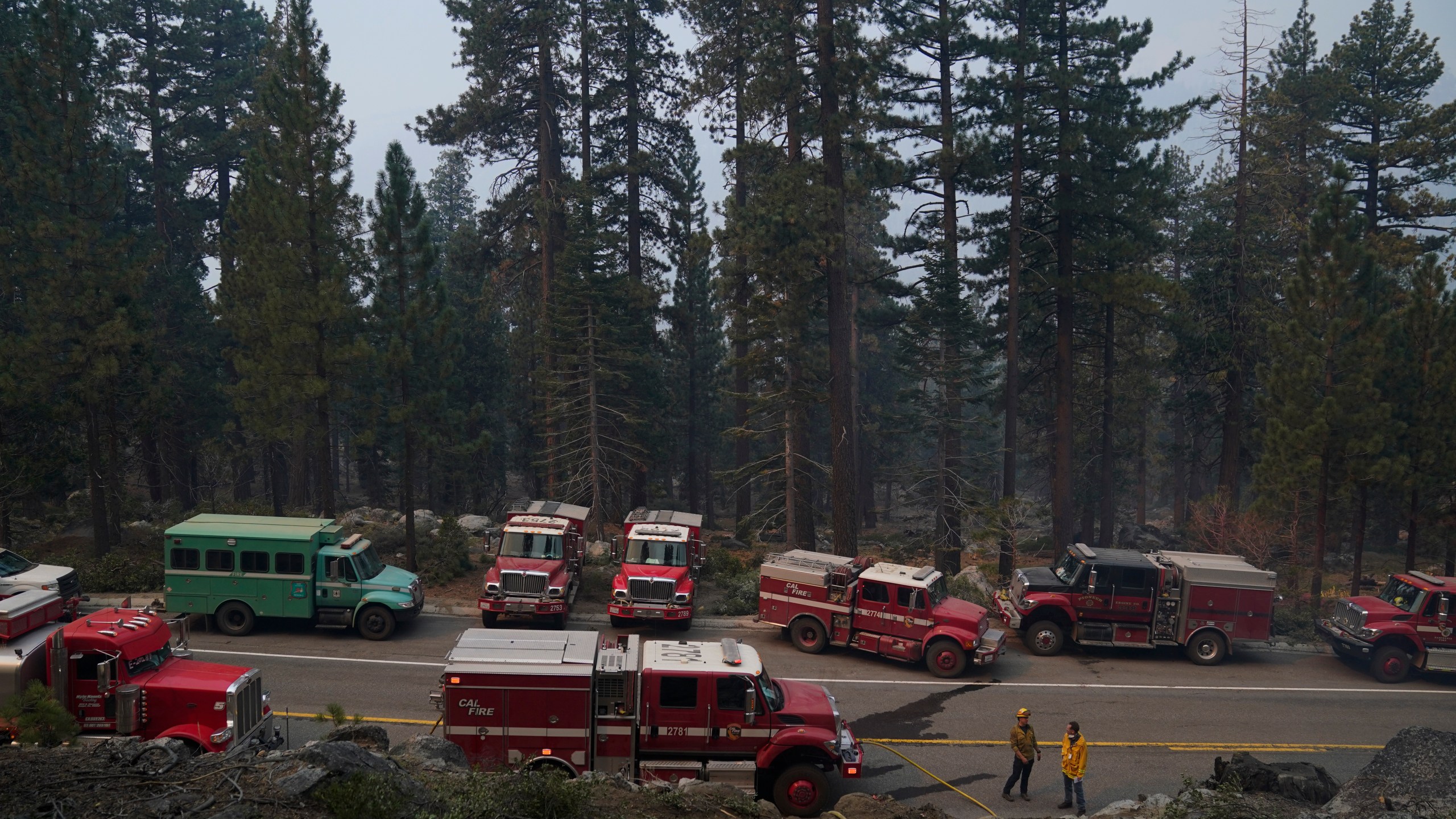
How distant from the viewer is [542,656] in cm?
1295

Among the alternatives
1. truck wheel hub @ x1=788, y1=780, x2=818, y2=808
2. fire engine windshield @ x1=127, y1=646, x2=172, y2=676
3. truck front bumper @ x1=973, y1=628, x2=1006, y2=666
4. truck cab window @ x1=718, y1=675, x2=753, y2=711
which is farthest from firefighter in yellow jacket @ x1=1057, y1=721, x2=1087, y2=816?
fire engine windshield @ x1=127, y1=646, x2=172, y2=676

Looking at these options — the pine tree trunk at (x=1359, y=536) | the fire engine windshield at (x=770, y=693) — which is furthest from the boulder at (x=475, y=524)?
the pine tree trunk at (x=1359, y=536)

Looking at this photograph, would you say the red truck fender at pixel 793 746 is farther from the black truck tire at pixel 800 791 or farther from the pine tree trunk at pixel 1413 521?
the pine tree trunk at pixel 1413 521

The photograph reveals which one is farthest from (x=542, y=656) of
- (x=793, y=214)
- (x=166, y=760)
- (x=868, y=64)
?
(x=868, y=64)

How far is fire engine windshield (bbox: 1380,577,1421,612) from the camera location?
2100 cm

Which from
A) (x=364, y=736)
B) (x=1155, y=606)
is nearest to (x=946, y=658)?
(x=1155, y=606)

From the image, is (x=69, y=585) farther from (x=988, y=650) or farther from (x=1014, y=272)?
(x=1014, y=272)

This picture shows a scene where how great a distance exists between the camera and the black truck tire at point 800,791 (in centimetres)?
1261

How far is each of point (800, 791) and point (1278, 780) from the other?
22.5 feet

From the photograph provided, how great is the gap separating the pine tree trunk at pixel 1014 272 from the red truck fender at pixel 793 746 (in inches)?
650

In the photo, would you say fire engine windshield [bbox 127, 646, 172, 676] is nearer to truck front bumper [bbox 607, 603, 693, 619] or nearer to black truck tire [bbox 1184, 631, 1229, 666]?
truck front bumper [bbox 607, 603, 693, 619]

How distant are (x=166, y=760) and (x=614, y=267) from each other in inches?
1019

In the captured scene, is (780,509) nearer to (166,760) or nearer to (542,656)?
(542,656)

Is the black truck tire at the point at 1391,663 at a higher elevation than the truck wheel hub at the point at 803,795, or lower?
lower
